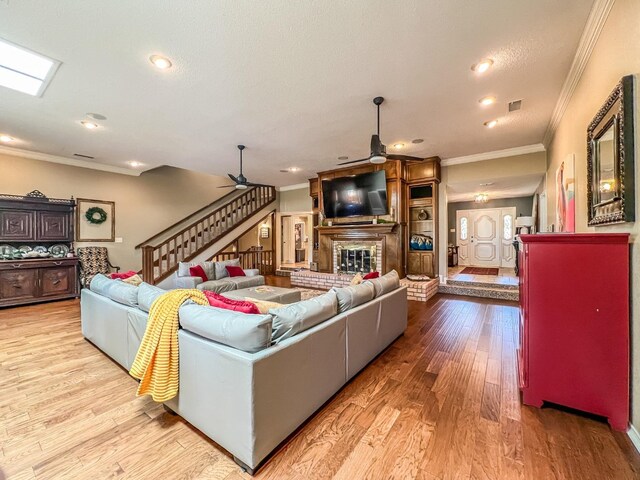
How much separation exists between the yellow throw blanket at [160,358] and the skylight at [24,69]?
2782 millimetres

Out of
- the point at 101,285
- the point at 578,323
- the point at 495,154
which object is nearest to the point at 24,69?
the point at 101,285

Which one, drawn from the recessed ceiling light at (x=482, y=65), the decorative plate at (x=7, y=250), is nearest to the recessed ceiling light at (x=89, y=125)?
the decorative plate at (x=7, y=250)

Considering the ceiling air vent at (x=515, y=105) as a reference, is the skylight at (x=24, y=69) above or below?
above

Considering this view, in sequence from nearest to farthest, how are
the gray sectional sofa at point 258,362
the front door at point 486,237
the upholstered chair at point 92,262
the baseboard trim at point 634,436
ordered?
the gray sectional sofa at point 258,362
the baseboard trim at point 634,436
the upholstered chair at point 92,262
the front door at point 486,237

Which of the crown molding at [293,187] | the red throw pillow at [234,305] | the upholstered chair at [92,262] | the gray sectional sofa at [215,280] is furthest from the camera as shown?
the crown molding at [293,187]

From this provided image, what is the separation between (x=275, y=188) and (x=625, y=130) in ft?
26.7

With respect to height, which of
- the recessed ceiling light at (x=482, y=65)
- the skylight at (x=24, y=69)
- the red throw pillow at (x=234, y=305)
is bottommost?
the red throw pillow at (x=234, y=305)

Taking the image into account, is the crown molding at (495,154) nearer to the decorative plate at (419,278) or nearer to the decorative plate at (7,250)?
the decorative plate at (419,278)

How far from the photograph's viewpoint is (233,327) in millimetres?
1541

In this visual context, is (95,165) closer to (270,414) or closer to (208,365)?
(208,365)

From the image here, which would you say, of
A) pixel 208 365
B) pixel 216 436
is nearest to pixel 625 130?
pixel 208 365

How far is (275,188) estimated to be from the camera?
355 inches

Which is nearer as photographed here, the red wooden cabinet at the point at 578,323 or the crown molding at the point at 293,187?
the red wooden cabinet at the point at 578,323

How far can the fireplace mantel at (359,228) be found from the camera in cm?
615
